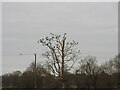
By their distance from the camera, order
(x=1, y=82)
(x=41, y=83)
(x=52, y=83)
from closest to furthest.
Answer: (x=52, y=83)
(x=41, y=83)
(x=1, y=82)

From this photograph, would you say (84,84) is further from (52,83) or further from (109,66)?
(109,66)

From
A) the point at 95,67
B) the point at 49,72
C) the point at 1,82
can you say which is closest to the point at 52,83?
the point at 49,72

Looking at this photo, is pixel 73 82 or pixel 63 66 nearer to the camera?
pixel 63 66

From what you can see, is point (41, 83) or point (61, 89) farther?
point (41, 83)

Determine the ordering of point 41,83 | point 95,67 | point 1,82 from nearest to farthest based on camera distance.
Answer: point 41,83
point 1,82
point 95,67

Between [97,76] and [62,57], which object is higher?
[62,57]

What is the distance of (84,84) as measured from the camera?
1474 inches

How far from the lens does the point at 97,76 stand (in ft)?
128

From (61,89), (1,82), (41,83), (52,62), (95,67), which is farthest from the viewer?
(95,67)

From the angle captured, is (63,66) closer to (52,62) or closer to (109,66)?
(52,62)

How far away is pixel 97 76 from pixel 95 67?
12945 millimetres

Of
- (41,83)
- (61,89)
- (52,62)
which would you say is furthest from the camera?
(41,83)

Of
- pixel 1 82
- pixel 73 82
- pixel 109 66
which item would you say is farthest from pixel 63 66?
pixel 109 66

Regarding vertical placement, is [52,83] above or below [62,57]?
below
